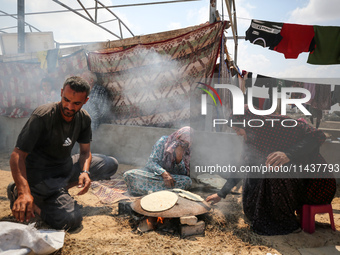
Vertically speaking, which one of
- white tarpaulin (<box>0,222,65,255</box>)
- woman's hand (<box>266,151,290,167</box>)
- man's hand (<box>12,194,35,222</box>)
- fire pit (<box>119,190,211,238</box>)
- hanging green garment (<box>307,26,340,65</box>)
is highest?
hanging green garment (<box>307,26,340,65</box>)

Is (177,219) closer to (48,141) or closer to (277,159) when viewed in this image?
(277,159)

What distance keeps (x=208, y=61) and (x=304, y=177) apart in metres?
3.00

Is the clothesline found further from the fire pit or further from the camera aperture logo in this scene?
the fire pit

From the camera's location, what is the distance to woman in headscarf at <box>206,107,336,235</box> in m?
2.56

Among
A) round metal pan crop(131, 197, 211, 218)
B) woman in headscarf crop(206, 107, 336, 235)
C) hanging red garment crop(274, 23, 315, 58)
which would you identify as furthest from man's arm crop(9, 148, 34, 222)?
hanging red garment crop(274, 23, 315, 58)

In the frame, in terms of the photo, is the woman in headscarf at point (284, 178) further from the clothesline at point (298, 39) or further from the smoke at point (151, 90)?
the clothesline at point (298, 39)

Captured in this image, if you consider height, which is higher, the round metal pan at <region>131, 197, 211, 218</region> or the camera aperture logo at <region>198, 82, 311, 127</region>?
the camera aperture logo at <region>198, 82, 311, 127</region>

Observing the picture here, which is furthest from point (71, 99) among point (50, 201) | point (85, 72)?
point (85, 72)

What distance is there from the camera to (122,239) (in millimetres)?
2307

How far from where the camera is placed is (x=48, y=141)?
2676mm

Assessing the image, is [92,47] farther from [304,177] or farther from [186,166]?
[304,177]

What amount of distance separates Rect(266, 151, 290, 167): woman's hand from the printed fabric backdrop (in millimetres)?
2690

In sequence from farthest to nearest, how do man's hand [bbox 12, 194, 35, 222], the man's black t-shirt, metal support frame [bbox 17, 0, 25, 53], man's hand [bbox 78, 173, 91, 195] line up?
metal support frame [bbox 17, 0, 25, 53] → man's hand [bbox 78, 173, 91, 195] → the man's black t-shirt → man's hand [bbox 12, 194, 35, 222]

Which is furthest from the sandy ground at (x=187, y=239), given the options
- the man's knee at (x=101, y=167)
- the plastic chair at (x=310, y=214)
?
the man's knee at (x=101, y=167)
